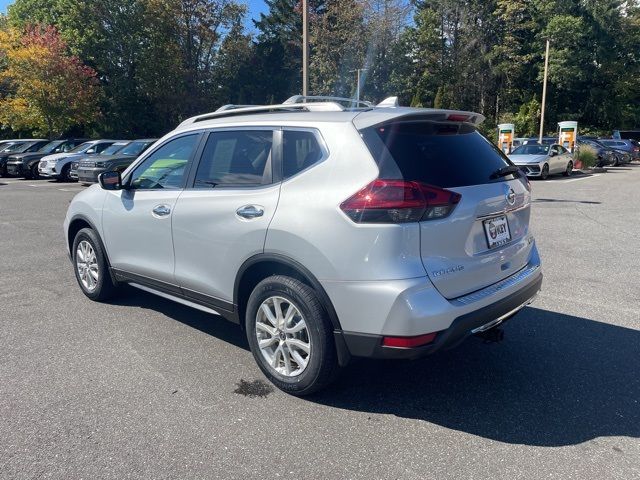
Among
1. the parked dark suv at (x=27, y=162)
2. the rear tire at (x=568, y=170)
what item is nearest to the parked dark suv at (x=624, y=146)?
the rear tire at (x=568, y=170)

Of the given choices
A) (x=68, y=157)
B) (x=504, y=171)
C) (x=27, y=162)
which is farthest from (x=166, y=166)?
(x=27, y=162)

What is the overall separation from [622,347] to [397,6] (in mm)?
42139

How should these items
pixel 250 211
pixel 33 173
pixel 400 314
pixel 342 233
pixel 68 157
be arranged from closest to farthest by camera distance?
pixel 400 314 → pixel 342 233 → pixel 250 211 → pixel 68 157 → pixel 33 173

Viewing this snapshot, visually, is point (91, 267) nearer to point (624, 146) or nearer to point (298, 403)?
point (298, 403)

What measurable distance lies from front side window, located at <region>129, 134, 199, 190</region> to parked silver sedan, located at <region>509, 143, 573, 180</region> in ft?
60.9

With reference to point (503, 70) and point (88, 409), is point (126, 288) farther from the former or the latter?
point (503, 70)

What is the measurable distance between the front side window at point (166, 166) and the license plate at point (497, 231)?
2.35m

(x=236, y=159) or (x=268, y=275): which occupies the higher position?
(x=236, y=159)

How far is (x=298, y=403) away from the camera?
139 inches

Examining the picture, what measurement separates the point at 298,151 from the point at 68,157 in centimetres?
2051

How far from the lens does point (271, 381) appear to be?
3.76 m

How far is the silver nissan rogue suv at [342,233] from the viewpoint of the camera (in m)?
3.08

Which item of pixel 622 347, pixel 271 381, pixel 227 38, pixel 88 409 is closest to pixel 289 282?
pixel 271 381

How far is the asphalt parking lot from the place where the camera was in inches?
113
